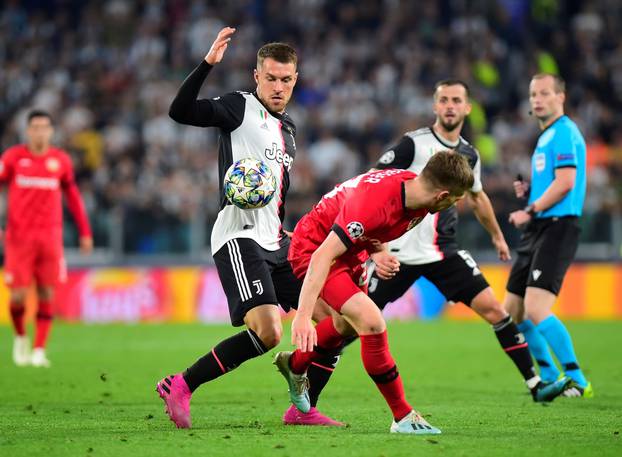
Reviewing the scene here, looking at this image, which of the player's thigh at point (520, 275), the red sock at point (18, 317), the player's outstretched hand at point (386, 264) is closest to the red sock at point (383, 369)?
the player's outstretched hand at point (386, 264)

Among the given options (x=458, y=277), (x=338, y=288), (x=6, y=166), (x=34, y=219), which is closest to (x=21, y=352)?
(x=34, y=219)

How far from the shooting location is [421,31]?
75.1 ft

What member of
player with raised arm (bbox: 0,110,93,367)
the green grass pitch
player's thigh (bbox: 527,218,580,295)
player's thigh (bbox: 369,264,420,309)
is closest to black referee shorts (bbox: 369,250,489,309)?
player's thigh (bbox: 369,264,420,309)

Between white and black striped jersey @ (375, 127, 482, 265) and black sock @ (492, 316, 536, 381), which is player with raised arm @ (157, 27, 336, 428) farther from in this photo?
black sock @ (492, 316, 536, 381)

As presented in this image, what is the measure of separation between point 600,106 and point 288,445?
16951 millimetres

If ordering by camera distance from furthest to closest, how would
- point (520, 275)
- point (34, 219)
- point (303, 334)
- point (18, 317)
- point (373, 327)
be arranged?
1. point (34, 219)
2. point (18, 317)
3. point (520, 275)
4. point (373, 327)
5. point (303, 334)

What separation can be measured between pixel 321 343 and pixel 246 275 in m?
0.69

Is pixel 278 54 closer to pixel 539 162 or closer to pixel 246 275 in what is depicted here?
pixel 246 275

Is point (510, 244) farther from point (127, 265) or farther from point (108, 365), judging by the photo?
point (108, 365)

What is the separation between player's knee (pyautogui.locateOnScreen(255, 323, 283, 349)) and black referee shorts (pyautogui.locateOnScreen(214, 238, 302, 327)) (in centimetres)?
16

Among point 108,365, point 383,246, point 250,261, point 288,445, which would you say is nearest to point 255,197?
point 250,261

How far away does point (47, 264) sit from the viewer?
12.3 meters

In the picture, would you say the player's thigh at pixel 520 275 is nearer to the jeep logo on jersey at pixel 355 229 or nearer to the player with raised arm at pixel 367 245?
the player with raised arm at pixel 367 245

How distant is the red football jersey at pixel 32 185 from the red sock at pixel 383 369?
22.2 feet
